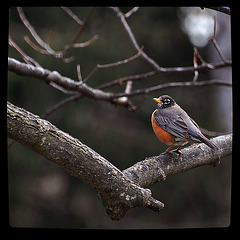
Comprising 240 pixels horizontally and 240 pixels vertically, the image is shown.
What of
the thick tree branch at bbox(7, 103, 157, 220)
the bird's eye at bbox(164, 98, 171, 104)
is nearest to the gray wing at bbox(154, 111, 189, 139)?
the bird's eye at bbox(164, 98, 171, 104)

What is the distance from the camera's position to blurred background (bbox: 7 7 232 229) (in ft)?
7.05

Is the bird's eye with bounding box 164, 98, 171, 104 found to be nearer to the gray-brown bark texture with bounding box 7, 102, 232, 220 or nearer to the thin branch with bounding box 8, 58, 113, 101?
the gray-brown bark texture with bounding box 7, 102, 232, 220

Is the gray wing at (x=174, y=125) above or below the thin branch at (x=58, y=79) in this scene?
below

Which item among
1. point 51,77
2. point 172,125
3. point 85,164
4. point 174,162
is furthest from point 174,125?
point 51,77

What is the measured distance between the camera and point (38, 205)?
3.06 meters

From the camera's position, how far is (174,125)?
6.92ft

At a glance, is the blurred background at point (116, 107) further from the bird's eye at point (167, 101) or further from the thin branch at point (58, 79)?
the bird's eye at point (167, 101)

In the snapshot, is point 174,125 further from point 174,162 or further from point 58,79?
point 58,79

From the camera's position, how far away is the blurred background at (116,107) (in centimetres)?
215

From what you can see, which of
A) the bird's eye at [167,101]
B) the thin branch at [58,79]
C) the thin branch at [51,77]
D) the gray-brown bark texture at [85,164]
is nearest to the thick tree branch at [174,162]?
the gray-brown bark texture at [85,164]

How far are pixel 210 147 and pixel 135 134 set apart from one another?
3.18 m

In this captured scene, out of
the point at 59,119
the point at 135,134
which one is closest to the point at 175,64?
the point at 59,119

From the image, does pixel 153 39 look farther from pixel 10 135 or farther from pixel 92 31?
pixel 10 135
